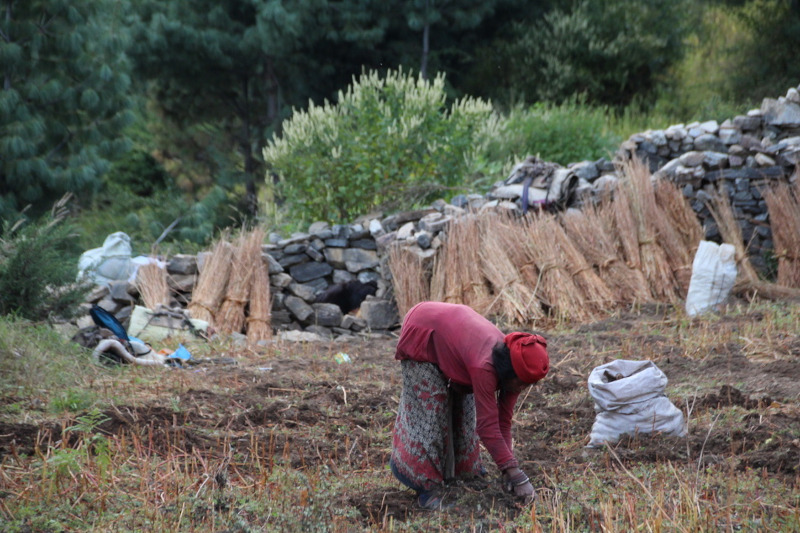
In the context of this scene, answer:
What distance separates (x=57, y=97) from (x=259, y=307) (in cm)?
684

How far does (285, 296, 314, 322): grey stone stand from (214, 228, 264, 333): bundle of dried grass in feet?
2.12

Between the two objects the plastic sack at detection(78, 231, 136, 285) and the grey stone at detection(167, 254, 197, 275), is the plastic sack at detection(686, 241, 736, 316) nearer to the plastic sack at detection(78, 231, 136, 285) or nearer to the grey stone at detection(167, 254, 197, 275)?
the grey stone at detection(167, 254, 197, 275)

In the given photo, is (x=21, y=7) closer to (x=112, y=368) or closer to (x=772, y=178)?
(x=112, y=368)

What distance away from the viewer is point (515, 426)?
16.0 ft

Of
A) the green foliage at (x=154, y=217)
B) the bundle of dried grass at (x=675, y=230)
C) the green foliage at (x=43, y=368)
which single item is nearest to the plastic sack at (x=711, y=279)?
the bundle of dried grass at (x=675, y=230)

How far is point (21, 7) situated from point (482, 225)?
900 cm

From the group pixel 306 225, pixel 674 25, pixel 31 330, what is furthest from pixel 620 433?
pixel 674 25

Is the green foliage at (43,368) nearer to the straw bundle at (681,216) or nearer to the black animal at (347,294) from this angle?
the black animal at (347,294)

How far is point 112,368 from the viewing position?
6.06 meters

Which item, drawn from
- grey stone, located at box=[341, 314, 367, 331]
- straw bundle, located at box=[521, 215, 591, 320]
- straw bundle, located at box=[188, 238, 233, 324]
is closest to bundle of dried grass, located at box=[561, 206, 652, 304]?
straw bundle, located at box=[521, 215, 591, 320]

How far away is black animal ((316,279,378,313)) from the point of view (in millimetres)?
9359

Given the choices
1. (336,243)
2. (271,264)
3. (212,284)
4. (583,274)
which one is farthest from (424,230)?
(212,284)

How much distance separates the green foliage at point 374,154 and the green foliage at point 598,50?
7.39 meters

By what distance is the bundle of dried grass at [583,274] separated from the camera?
8.03 meters
